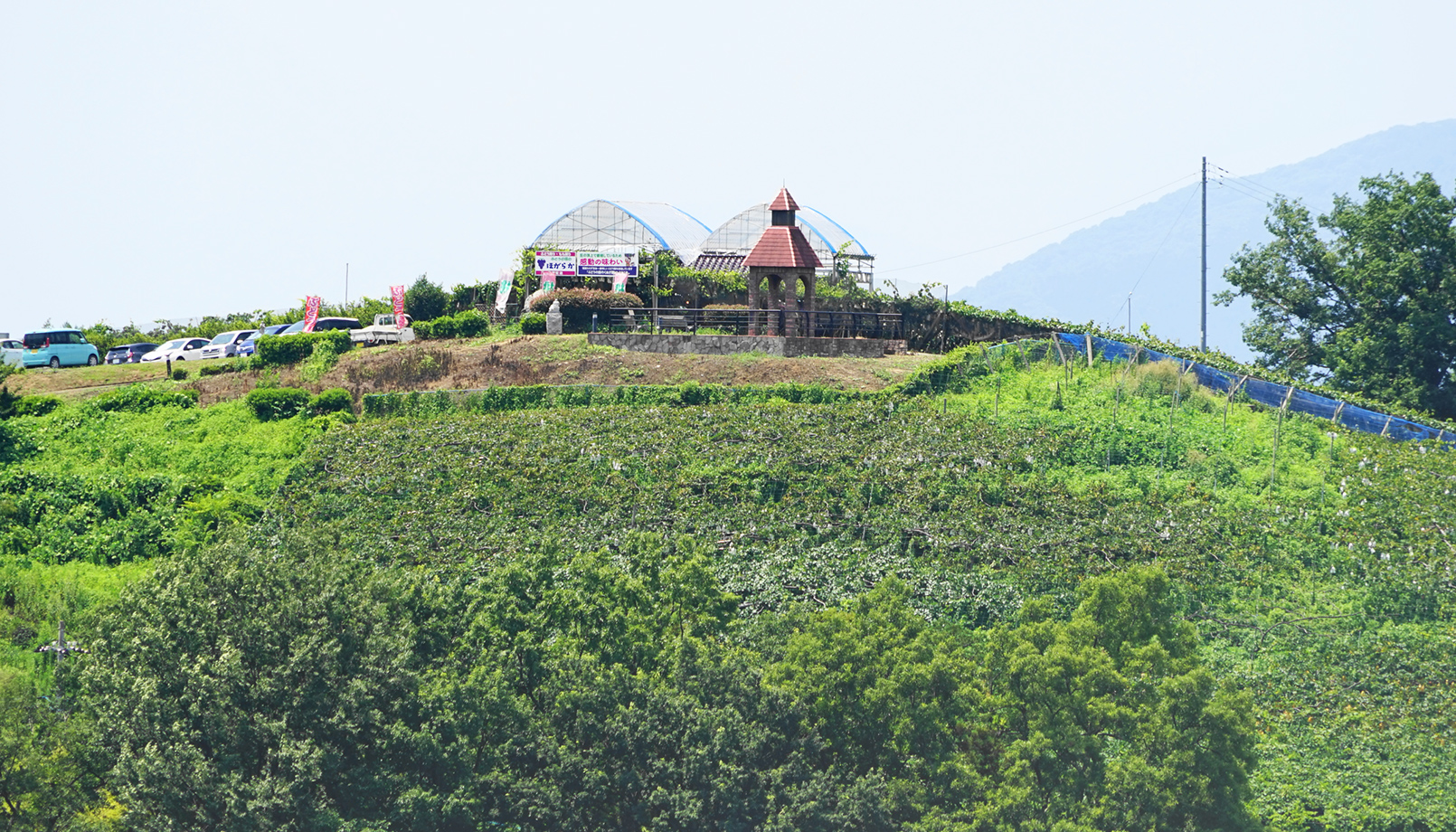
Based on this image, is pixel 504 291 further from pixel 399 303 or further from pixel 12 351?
pixel 12 351

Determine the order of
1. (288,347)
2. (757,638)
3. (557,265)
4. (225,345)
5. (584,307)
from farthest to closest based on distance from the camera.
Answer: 1. (225,345)
2. (557,265)
3. (584,307)
4. (288,347)
5. (757,638)

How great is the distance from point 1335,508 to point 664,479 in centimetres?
1467

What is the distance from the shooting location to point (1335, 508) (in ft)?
100

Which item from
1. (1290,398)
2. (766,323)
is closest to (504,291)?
(766,323)

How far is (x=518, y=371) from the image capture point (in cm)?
4016

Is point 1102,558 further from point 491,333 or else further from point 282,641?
point 491,333

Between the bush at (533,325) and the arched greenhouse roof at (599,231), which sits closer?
the bush at (533,325)

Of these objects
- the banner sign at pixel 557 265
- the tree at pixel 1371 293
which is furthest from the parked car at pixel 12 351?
the tree at pixel 1371 293

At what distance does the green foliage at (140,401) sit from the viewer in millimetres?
38656

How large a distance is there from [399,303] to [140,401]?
10.8 meters

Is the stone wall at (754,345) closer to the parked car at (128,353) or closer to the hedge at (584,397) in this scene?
the hedge at (584,397)

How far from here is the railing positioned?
43688 millimetres

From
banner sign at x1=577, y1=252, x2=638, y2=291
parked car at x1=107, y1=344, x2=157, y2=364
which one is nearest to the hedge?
banner sign at x1=577, y1=252, x2=638, y2=291

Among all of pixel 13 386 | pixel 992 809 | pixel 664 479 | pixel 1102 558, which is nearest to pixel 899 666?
pixel 992 809
